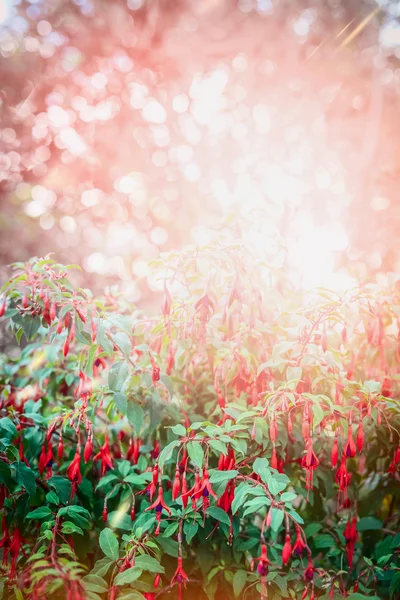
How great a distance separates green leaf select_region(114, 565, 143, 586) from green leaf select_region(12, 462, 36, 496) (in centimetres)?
38

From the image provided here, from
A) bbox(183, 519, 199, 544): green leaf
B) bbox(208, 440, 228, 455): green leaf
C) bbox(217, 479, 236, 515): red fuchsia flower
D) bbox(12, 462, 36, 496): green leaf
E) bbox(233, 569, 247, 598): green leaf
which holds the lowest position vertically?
bbox(233, 569, 247, 598): green leaf

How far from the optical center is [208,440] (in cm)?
115

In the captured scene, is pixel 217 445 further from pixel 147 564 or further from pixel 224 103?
pixel 224 103

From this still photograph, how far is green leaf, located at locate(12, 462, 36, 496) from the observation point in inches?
49.5

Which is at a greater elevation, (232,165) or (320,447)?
(232,165)

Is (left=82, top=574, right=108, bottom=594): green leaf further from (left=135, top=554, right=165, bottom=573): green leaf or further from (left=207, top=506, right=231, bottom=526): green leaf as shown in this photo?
(left=207, top=506, right=231, bottom=526): green leaf

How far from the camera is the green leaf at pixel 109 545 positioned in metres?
1.14

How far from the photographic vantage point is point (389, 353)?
1625 millimetres

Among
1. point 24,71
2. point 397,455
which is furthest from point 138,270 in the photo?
point 397,455

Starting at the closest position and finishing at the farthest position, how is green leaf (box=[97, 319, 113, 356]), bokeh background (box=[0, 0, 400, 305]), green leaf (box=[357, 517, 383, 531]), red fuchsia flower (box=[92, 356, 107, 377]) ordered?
green leaf (box=[97, 319, 113, 356]) < red fuchsia flower (box=[92, 356, 107, 377]) < green leaf (box=[357, 517, 383, 531]) < bokeh background (box=[0, 0, 400, 305])

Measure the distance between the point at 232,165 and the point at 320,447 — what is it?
6.79 ft

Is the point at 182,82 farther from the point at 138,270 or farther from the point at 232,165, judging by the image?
the point at 138,270

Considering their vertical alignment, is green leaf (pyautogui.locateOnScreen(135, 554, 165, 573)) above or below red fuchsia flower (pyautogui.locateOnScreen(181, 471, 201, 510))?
below

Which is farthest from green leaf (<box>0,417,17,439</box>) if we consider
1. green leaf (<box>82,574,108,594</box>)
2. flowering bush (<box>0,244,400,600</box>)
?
green leaf (<box>82,574,108,594</box>)
